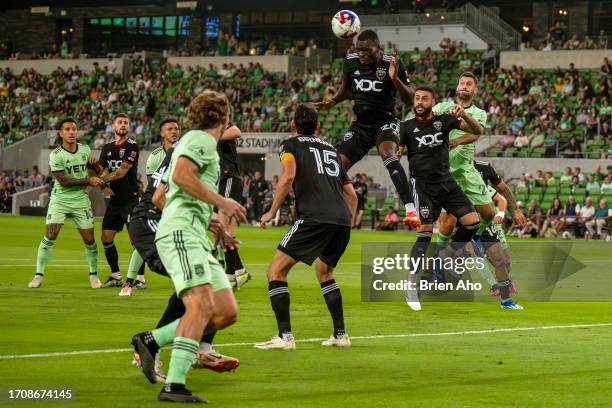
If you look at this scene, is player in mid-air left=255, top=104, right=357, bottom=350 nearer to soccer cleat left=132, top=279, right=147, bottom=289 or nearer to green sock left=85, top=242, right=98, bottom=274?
soccer cleat left=132, top=279, right=147, bottom=289

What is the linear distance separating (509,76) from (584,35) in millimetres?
11459

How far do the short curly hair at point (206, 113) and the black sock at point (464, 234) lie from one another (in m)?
→ 6.81

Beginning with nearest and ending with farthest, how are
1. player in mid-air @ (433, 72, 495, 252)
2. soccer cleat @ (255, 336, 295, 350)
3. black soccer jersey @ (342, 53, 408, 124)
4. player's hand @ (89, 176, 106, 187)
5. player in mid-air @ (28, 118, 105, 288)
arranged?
soccer cleat @ (255, 336, 295, 350) → black soccer jersey @ (342, 53, 408, 124) → player in mid-air @ (433, 72, 495, 252) → player's hand @ (89, 176, 106, 187) → player in mid-air @ (28, 118, 105, 288)

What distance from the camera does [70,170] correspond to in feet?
53.1

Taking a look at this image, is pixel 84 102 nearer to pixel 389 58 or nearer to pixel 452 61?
pixel 452 61

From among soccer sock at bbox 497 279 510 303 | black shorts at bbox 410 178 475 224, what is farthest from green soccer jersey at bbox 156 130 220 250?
soccer sock at bbox 497 279 510 303

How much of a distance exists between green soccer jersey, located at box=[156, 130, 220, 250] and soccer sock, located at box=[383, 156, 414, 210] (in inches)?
246

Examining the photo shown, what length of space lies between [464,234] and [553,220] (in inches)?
890

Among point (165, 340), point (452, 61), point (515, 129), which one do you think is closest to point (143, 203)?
point (165, 340)

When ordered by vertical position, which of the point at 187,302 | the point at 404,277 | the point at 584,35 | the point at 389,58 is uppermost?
the point at 584,35

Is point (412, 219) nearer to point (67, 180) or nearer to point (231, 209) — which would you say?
point (67, 180)

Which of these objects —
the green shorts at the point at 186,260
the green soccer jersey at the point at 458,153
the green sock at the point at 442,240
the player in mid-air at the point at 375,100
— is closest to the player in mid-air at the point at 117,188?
the player in mid-air at the point at 375,100

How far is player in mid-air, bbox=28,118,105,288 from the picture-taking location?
1598 cm

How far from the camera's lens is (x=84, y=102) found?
58.0 metres
